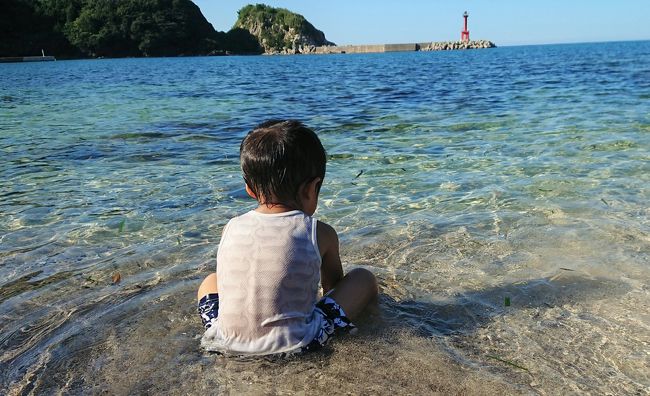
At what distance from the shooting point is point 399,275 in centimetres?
367

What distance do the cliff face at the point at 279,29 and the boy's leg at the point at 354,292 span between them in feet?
464

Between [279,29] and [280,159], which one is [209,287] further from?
[279,29]

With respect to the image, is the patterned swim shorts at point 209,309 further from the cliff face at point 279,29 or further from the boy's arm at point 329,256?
the cliff face at point 279,29

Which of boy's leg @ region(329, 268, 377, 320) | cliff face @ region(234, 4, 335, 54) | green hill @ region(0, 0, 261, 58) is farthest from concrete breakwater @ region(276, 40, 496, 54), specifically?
boy's leg @ region(329, 268, 377, 320)

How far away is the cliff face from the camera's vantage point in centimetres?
14300

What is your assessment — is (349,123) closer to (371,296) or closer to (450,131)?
(450,131)

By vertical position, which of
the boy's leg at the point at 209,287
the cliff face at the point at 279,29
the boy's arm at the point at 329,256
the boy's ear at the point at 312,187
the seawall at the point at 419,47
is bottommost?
the boy's leg at the point at 209,287

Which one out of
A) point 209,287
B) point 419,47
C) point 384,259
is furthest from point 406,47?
point 209,287

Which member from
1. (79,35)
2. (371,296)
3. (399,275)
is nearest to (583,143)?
(399,275)

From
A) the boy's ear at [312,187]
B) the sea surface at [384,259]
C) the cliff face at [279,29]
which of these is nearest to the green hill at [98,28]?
the cliff face at [279,29]

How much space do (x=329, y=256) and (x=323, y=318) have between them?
30 centimetres

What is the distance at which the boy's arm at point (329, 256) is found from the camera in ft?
8.33

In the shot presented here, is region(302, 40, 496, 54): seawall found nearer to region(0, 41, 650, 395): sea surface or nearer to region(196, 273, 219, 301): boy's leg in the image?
region(0, 41, 650, 395): sea surface

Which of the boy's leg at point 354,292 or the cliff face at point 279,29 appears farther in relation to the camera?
the cliff face at point 279,29
